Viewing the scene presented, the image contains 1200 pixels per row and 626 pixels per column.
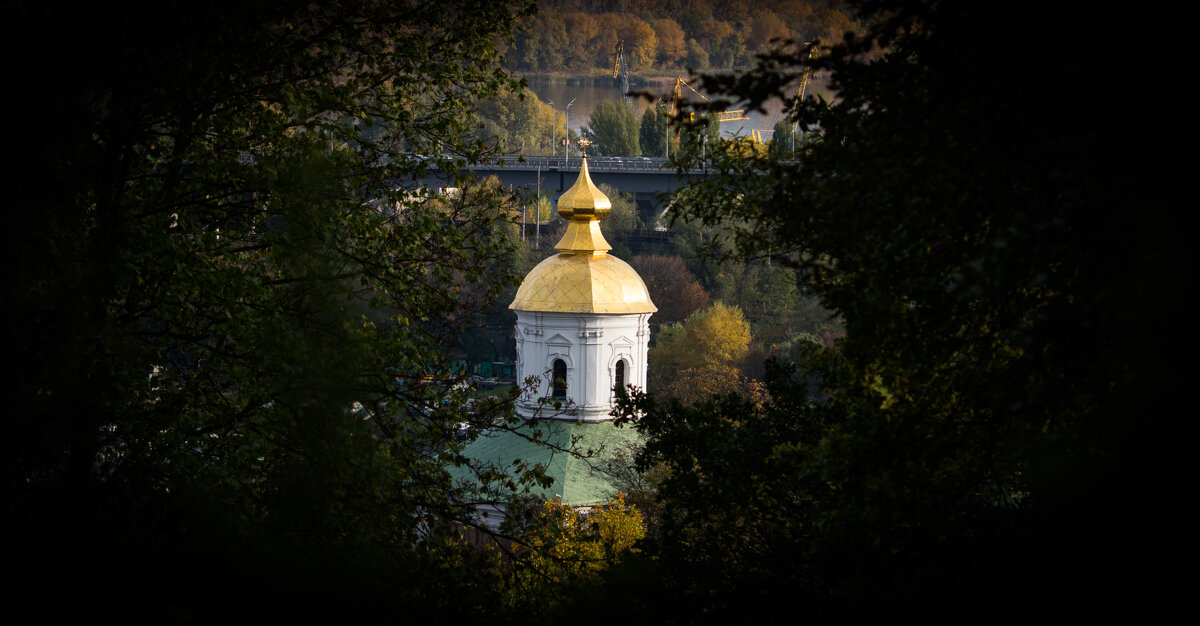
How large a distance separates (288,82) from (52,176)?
2.10 metres

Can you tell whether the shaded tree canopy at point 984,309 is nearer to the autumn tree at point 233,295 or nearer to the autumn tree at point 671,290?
the autumn tree at point 233,295

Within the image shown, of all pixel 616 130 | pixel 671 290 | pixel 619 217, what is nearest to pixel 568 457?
pixel 671 290

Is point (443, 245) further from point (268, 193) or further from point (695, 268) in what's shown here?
point (695, 268)

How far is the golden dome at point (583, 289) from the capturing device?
1088 inches

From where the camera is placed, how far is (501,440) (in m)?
27.9

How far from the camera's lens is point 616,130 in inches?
2842

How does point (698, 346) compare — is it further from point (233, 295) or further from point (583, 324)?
point (233, 295)

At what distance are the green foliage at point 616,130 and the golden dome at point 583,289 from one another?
4398 centimetres

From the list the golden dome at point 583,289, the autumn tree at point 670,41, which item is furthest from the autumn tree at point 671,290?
the golden dome at point 583,289

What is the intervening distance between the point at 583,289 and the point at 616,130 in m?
45.9

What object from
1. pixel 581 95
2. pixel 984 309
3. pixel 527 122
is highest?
pixel 527 122

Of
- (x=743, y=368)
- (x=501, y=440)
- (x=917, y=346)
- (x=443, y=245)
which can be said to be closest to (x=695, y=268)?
(x=743, y=368)

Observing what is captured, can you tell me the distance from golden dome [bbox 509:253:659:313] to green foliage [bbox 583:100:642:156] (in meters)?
44.0

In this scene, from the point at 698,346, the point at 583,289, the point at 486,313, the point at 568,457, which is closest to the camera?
the point at 486,313
